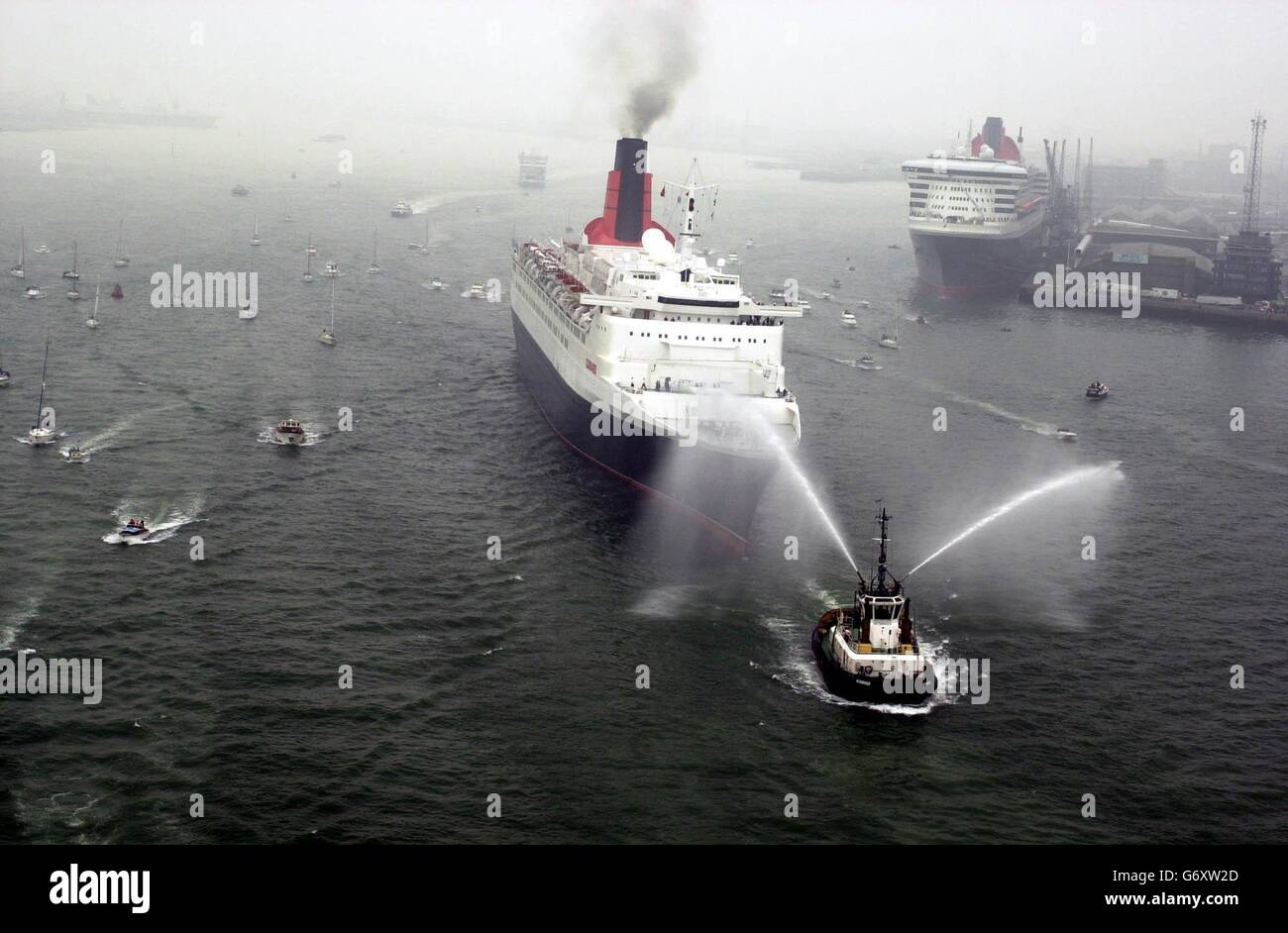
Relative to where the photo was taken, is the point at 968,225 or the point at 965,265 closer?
the point at 965,265

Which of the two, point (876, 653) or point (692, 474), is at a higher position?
point (692, 474)

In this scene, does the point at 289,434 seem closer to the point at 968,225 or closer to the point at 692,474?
the point at 692,474

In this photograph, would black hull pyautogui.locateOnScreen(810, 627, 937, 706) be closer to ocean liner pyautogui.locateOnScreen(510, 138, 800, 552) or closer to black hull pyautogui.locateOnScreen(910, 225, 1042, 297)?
ocean liner pyautogui.locateOnScreen(510, 138, 800, 552)

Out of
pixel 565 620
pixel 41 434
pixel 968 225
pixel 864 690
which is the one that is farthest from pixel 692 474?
pixel 968 225

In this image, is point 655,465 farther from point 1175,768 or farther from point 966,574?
point 1175,768

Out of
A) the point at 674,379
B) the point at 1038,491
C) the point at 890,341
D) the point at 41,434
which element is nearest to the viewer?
the point at 41,434

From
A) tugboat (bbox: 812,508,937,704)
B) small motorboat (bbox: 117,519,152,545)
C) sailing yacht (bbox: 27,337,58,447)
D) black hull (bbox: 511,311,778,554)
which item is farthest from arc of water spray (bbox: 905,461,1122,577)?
sailing yacht (bbox: 27,337,58,447)

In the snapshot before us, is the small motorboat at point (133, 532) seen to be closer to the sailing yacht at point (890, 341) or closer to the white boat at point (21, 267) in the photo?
the sailing yacht at point (890, 341)
